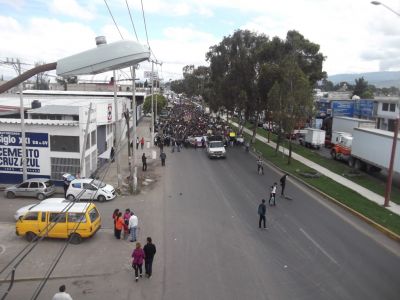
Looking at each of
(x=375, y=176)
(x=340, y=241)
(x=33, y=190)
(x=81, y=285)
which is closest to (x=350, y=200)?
(x=340, y=241)

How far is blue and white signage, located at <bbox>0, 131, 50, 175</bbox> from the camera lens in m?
26.4

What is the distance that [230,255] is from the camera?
49.1ft

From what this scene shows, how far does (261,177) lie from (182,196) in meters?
8.22

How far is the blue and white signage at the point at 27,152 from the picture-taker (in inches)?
1040

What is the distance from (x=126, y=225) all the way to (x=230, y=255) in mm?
4686

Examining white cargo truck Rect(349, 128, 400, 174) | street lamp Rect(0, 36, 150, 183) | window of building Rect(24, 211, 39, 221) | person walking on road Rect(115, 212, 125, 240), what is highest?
street lamp Rect(0, 36, 150, 183)

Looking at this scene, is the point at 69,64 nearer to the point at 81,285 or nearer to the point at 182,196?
the point at 81,285

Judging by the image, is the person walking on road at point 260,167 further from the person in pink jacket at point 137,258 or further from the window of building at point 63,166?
the person in pink jacket at point 137,258

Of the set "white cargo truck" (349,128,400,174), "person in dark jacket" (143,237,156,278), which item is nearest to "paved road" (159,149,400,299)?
"person in dark jacket" (143,237,156,278)

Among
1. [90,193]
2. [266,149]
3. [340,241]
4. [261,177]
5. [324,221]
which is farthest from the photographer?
[266,149]

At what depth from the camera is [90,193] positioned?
74.9 feet

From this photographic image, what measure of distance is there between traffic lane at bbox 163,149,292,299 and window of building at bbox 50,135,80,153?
687 cm

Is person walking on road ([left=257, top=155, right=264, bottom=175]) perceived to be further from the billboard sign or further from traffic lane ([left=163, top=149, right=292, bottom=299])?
the billboard sign

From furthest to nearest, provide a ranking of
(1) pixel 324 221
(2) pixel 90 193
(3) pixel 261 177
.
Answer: (3) pixel 261 177 → (2) pixel 90 193 → (1) pixel 324 221
